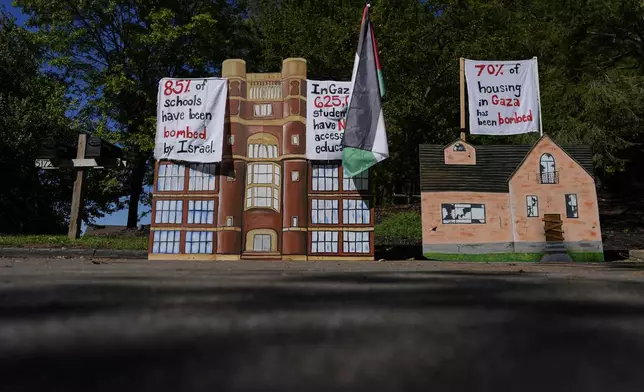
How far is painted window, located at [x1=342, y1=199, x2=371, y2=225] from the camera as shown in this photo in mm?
11234

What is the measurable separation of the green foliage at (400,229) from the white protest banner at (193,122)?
611cm

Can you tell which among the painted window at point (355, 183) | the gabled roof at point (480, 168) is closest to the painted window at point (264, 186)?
the painted window at point (355, 183)

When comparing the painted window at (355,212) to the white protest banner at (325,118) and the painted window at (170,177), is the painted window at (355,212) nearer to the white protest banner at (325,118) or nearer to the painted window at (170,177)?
the white protest banner at (325,118)

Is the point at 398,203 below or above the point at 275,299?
above

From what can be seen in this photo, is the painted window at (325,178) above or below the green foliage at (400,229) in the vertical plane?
above

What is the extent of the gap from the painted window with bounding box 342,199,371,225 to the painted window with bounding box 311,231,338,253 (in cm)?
44

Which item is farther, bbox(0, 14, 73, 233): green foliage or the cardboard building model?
bbox(0, 14, 73, 233): green foliage

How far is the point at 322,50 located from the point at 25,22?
12.4 meters

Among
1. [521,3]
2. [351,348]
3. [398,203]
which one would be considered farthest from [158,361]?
[521,3]

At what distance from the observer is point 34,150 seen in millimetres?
Answer: 18719

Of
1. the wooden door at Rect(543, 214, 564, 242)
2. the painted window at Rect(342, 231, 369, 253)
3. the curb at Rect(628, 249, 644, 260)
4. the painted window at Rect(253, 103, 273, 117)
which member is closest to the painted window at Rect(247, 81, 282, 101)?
the painted window at Rect(253, 103, 273, 117)

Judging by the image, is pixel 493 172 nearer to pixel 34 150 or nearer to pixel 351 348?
pixel 351 348

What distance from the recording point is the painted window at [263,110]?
11570 millimetres

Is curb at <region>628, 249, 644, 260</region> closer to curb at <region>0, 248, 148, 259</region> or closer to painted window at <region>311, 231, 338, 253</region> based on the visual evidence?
painted window at <region>311, 231, 338, 253</region>
